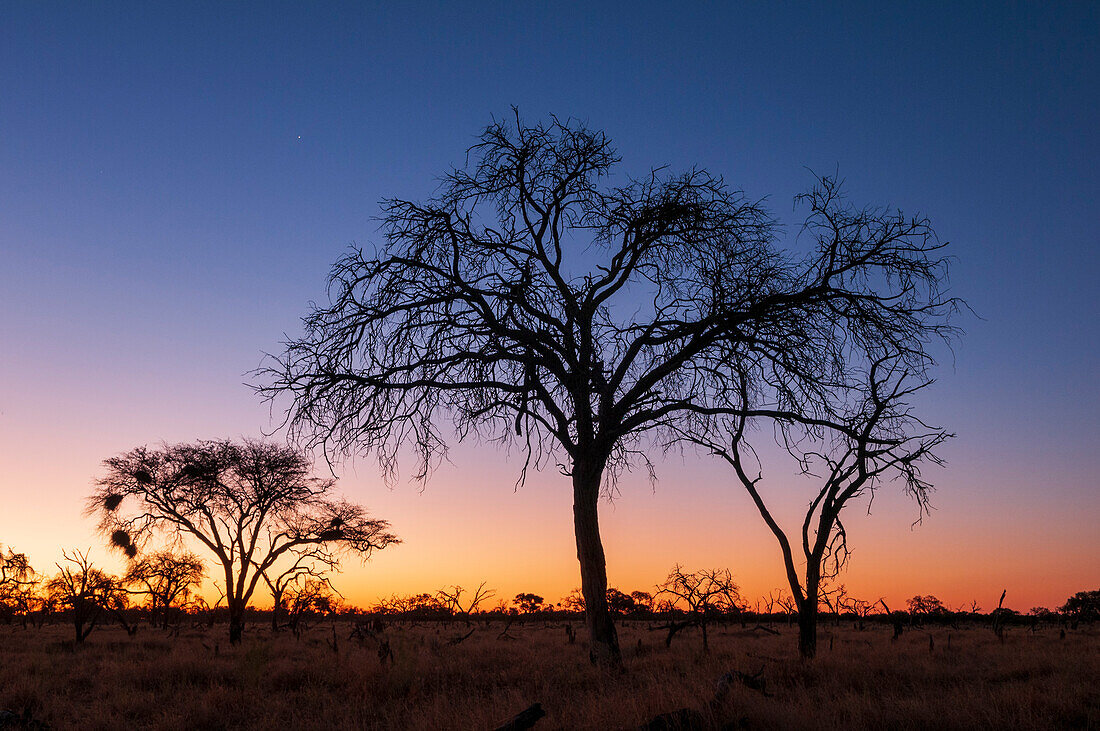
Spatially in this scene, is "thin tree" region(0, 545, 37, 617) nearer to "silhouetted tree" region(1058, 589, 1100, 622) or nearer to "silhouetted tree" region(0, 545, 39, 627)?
"silhouetted tree" region(0, 545, 39, 627)

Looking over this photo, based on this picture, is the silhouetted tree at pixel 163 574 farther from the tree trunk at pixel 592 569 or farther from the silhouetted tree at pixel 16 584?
the tree trunk at pixel 592 569

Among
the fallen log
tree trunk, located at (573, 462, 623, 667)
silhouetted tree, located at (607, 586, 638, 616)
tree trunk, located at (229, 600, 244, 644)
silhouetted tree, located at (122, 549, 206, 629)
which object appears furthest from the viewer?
silhouetted tree, located at (607, 586, 638, 616)

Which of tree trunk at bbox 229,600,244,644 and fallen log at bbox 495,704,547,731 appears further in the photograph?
tree trunk at bbox 229,600,244,644

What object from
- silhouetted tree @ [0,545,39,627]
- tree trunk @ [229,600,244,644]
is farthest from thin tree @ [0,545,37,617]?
tree trunk @ [229,600,244,644]

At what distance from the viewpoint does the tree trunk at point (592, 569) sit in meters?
11.0

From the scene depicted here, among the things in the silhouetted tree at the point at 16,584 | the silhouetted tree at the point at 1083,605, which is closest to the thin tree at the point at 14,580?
the silhouetted tree at the point at 16,584

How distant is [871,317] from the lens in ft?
35.6

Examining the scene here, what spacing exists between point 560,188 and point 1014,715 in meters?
9.49

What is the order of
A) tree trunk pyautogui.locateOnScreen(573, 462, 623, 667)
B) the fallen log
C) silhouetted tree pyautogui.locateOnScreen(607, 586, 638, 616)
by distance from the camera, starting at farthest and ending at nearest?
silhouetted tree pyautogui.locateOnScreen(607, 586, 638, 616) → tree trunk pyautogui.locateOnScreen(573, 462, 623, 667) → the fallen log

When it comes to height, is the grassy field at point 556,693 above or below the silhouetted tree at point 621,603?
above

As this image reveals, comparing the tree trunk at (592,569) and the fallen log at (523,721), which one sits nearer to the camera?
the fallen log at (523,721)

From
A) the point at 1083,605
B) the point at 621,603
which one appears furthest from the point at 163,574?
the point at 1083,605

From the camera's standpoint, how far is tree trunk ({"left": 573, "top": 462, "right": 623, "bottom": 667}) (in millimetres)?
10953

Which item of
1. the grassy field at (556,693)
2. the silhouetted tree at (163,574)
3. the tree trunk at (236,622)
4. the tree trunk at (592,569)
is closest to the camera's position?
the grassy field at (556,693)
